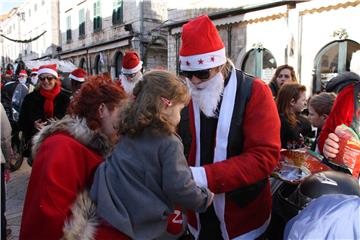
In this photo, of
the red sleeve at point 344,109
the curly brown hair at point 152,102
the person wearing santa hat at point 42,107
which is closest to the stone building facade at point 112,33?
the person wearing santa hat at point 42,107

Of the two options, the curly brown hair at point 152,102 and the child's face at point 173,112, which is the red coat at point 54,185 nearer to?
the curly brown hair at point 152,102

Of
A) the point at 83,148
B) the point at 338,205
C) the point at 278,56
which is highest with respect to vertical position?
the point at 278,56

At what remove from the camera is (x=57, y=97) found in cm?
432

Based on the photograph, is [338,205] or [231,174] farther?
[231,174]

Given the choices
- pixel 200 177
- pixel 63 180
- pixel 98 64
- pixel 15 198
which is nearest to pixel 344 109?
pixel 200 177

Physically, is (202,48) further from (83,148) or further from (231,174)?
(83,148)

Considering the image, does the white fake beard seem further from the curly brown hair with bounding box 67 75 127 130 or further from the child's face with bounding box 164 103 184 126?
the curly brown hair with bounding box 67 75 127 130

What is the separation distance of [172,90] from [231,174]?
0.48m

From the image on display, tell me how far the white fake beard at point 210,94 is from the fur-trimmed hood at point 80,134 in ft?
1.74

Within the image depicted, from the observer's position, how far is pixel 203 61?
170 cm

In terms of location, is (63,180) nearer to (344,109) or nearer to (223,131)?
(223,131)

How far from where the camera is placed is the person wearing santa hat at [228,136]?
1584 mm

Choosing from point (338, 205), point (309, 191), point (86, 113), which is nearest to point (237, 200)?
point (309, 191)

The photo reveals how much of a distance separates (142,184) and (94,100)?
0.55m
